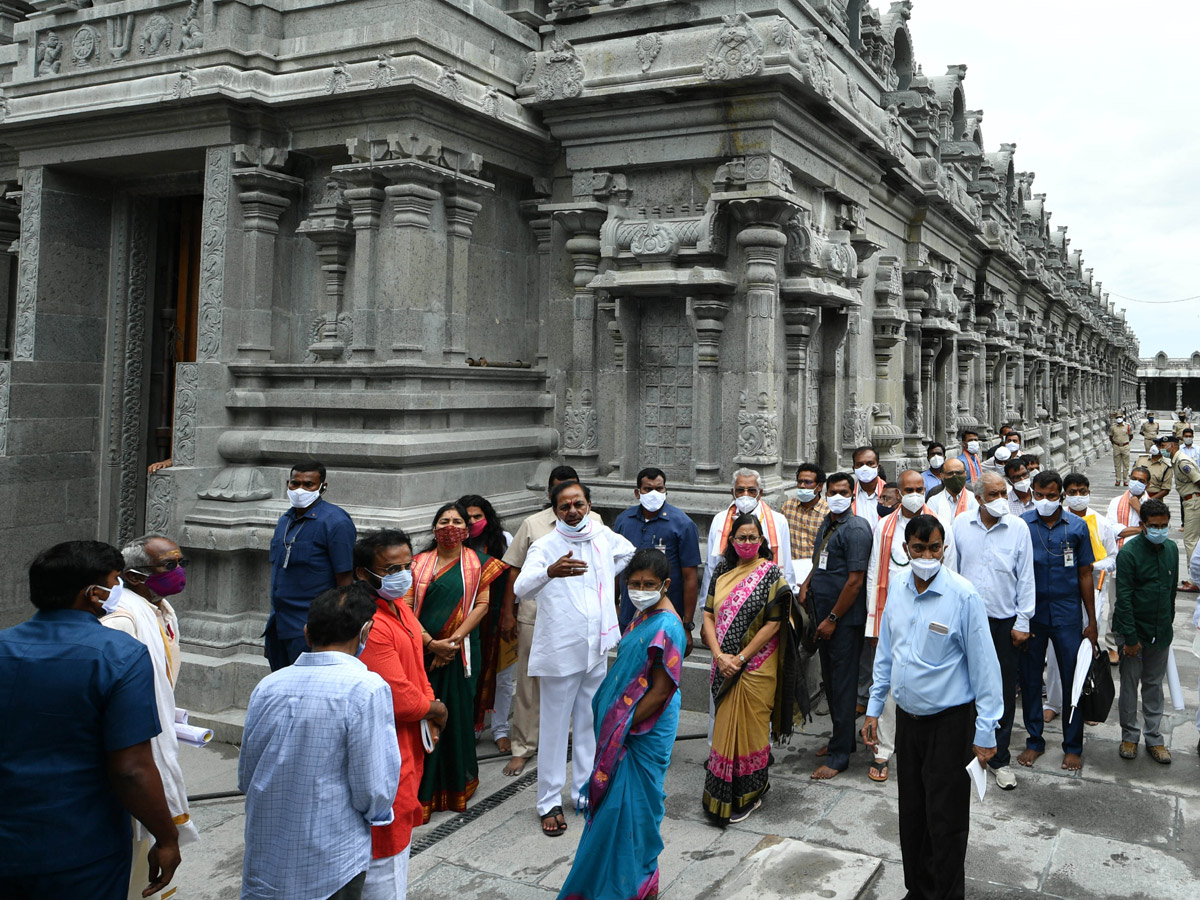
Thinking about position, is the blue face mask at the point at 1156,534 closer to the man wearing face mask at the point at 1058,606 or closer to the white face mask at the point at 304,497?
the man wearing face mask at the point at 1058,606

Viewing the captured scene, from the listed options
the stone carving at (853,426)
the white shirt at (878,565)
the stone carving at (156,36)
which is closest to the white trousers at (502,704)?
the white shirt at (878,565)

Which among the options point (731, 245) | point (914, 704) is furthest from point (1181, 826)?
point (731, 245)

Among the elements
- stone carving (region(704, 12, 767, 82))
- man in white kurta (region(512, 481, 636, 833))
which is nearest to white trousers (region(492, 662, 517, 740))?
man in white kurta (region(512, 481, 636, 833))

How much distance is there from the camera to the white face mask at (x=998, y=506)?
6172mm

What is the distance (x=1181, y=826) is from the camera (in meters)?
5.41

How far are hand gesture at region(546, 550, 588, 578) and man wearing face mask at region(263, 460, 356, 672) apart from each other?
4.85ft

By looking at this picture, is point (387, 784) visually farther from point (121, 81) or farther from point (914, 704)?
point (121, 81)

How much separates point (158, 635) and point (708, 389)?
5447 millimetres

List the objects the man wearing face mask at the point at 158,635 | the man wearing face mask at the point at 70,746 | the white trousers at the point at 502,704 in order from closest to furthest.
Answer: the man wearing face mask at the point at 70,746
the man wearing face mask at the point at 158,635
the white trousers at the point at 502,704

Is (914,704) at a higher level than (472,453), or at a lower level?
lower

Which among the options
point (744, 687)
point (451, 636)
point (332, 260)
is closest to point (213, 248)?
point (332, 260)

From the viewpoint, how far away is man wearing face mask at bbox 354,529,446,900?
379 centimetres

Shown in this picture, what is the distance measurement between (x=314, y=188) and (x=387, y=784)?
6697 mm

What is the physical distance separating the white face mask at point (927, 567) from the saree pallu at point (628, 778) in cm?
118
